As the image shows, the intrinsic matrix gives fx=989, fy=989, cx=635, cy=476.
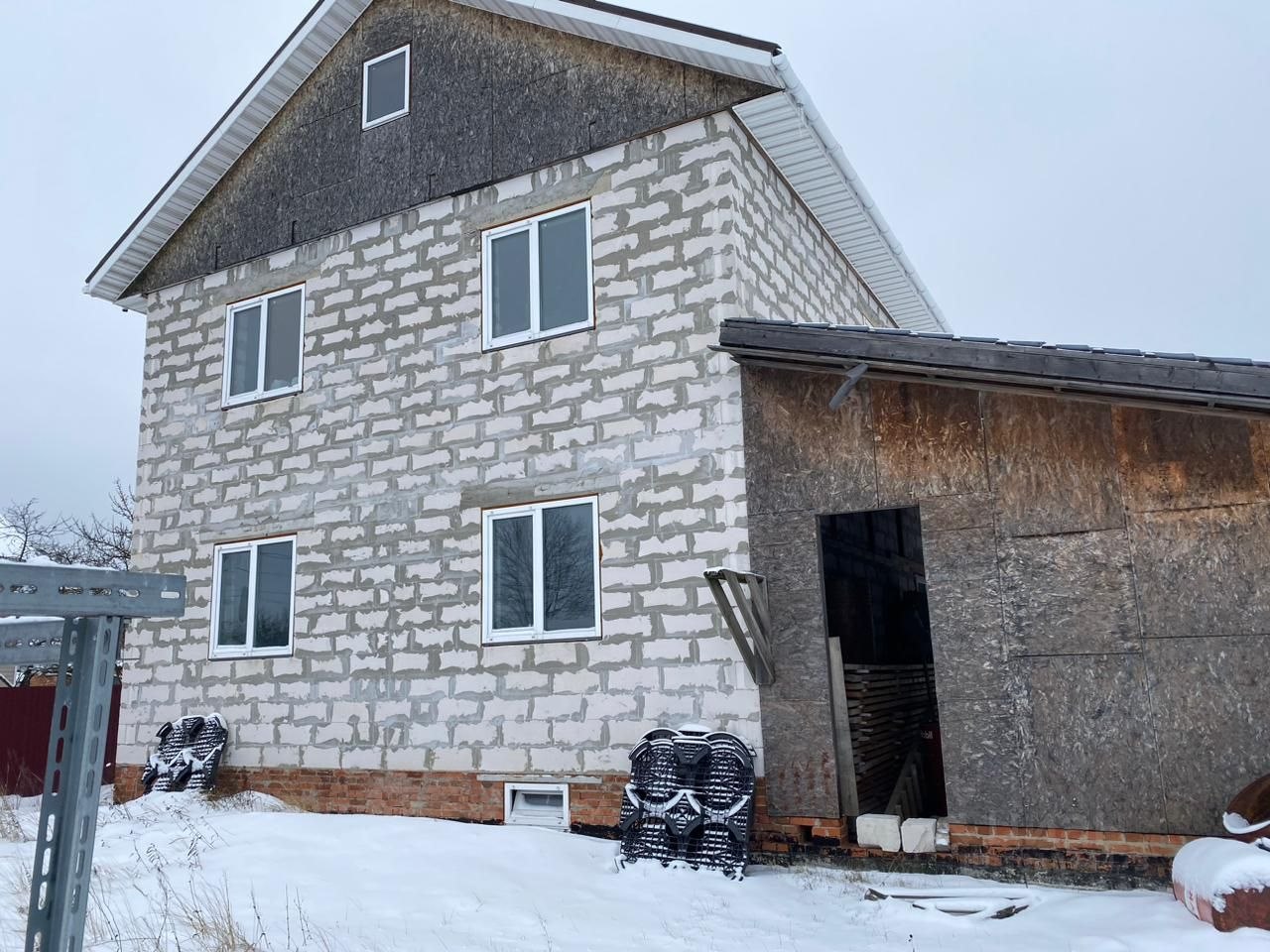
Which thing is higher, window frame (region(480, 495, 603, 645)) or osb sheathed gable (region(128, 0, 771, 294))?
osb sheathed gable (region(128, 0, 771, 294))

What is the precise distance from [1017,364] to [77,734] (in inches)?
225

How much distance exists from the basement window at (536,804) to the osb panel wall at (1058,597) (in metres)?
2.02

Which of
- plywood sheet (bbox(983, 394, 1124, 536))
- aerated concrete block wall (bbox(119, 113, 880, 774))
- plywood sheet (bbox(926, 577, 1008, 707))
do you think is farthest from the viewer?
aerated concrete block wall (bbox(119, 113, 880, 774))

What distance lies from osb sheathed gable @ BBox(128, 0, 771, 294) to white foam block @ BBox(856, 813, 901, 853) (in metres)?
6.10

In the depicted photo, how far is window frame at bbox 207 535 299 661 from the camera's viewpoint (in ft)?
34.1

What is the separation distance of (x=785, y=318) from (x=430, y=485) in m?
3.90

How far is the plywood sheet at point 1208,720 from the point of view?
6.34 meters

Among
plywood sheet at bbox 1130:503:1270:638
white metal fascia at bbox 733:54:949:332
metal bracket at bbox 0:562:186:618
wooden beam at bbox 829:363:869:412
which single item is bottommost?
metal bracket at bbox 0:562:186:618

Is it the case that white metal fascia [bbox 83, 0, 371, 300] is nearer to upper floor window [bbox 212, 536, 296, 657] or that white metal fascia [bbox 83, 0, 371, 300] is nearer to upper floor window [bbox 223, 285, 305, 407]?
upper floor window [bbox 223, 285, 305, 407]

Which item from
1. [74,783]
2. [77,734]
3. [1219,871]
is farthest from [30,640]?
[1219,871]

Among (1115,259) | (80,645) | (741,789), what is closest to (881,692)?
(741,789)

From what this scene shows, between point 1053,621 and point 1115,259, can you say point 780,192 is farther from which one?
point 1115,259

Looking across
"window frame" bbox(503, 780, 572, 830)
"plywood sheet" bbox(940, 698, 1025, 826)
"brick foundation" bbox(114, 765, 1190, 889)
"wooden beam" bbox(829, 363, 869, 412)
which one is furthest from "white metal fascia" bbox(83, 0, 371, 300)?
"plywood sheet" bbox(940, 698, 1025, 826)

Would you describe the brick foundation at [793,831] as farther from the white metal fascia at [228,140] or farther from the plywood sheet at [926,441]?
the white metal fascia at [228,140]
